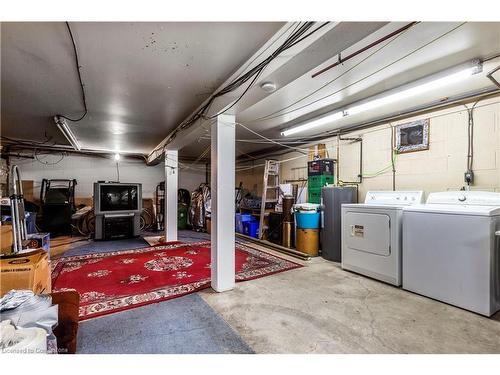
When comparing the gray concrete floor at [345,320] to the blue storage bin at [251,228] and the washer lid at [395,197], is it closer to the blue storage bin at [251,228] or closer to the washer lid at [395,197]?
the washer lid at [395,197]

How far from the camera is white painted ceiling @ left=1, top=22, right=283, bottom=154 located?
1.77 meters

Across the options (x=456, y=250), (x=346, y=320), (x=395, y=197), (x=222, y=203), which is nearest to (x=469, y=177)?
(x=395, y=197)

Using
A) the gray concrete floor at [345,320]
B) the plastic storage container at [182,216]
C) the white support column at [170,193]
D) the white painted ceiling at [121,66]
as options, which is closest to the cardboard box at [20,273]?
the gray concrete floor at [345,320]

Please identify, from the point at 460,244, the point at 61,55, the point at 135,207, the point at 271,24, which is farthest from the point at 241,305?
the point at 135,207

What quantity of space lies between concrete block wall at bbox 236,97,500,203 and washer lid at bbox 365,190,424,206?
9.5 inches

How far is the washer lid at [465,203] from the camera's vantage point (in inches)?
90.1

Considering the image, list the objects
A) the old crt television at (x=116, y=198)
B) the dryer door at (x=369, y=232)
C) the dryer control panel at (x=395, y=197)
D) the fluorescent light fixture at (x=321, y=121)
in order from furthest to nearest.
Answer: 1. the old crt television at (x=116, y=198)
2. the fluorescent light fixture at (x=321, y=121)
3. the dryer control panel at (x=395, y=197)
4. the dryer door at (x=369, y=232)

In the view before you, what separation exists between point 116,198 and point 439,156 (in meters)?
6.71

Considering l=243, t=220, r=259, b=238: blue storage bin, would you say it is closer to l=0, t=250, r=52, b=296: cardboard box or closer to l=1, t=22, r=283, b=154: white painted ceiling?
l=1, t=22, r=283, b=154: white painted ceiling

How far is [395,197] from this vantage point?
3.47 m

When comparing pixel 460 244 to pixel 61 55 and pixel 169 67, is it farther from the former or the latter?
pixel 61 55

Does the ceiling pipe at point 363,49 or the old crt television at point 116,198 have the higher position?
the ceiling pipe at point 363,49

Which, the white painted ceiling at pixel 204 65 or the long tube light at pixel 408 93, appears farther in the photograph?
the long tube light at pixel 408 93

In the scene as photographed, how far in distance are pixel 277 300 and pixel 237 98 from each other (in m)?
2.18
